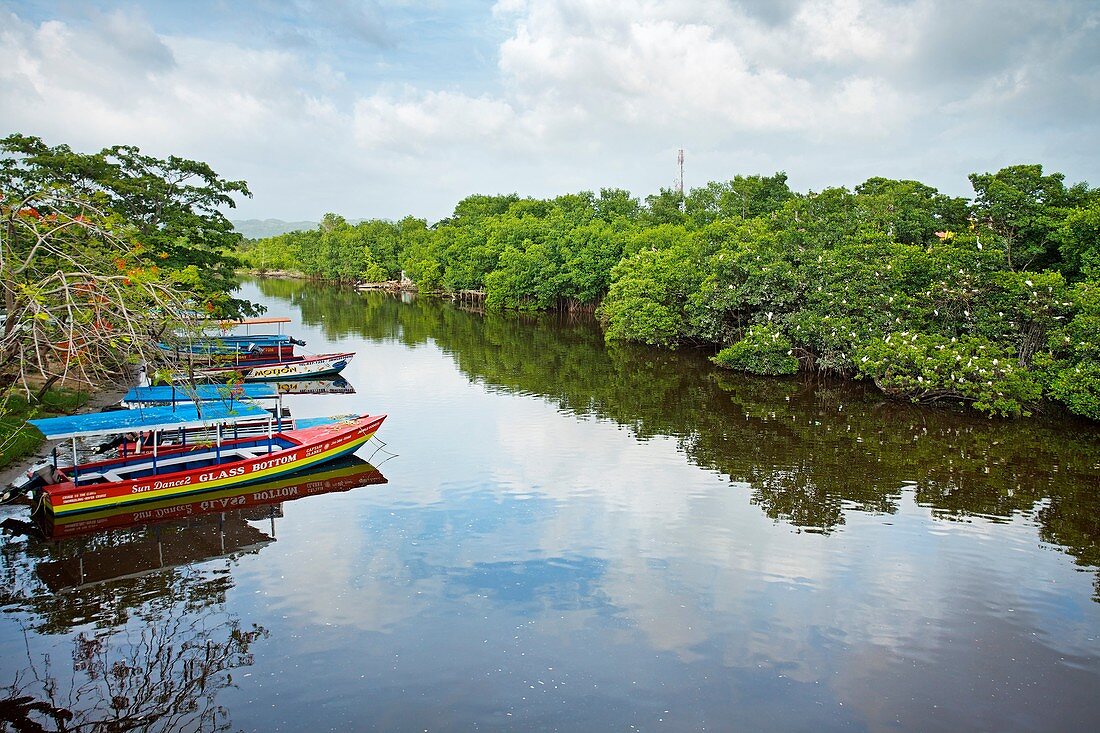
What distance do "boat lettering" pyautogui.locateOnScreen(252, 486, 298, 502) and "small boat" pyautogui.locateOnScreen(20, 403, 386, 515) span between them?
465 millimetres

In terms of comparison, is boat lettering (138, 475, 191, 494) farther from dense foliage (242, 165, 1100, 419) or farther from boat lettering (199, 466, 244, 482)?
dense foliage (242, 165, 1100, 419)

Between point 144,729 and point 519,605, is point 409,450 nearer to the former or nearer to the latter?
point 519,605

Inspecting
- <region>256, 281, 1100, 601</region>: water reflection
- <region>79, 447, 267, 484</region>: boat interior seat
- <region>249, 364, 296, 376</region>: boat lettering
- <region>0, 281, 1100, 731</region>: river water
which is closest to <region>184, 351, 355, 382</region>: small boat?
<region>249, 364, 296, 376</region>: boat lettering

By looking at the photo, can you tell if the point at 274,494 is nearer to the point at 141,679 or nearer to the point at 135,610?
the point at 135,610

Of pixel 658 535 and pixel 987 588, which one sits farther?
pixel 658 535

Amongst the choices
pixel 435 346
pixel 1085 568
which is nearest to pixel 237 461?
pixel 1085 568

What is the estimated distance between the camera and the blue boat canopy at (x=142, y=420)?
56.3ft

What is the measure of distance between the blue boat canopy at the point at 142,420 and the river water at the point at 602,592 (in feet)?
7.52

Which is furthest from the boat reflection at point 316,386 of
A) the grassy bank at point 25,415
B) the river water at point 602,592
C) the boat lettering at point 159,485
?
the boat lettering at point 159,485

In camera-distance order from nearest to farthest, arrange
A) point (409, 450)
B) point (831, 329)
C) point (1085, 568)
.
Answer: point (1085, 568), point (409, 450), point (831, 329)

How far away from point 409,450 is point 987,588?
1644 cm

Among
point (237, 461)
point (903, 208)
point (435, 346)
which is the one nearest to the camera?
point (237, 461)

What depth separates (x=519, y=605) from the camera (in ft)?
45.2

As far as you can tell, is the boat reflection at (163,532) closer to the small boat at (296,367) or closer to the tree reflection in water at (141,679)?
the tree reflection in water at (141,679)
